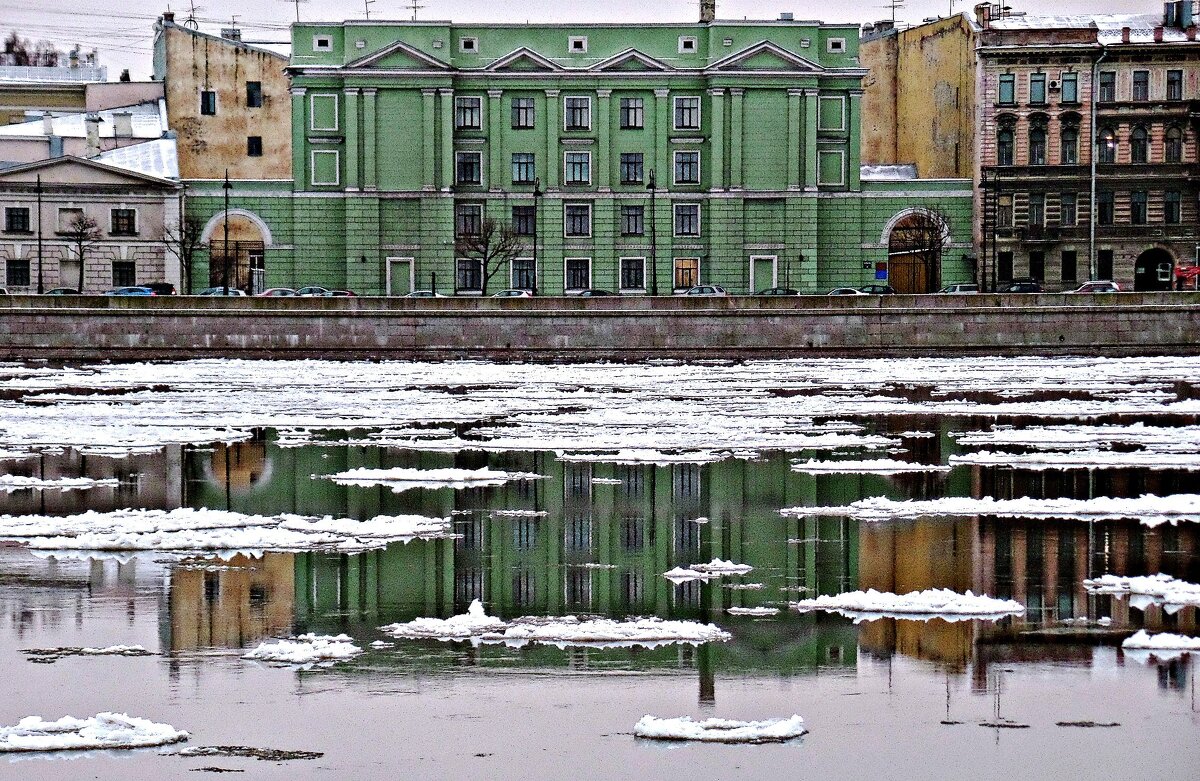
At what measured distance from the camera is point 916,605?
12.4 meters

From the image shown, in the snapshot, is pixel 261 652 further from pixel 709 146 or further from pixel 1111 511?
pixel 709 146

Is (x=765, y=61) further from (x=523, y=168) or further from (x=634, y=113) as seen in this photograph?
(x=523, y=168)

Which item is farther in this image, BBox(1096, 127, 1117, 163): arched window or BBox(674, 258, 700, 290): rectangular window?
BBox(1096, 127, 1117, 163): arched window

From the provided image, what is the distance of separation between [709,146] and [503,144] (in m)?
8.32

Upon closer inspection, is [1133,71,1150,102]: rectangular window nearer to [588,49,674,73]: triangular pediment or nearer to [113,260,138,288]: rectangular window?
[588,49,674,73]: triangular pediment

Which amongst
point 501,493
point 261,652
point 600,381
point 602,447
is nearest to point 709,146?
point 600,381

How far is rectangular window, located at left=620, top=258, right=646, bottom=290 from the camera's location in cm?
7638

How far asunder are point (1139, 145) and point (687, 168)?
18.6 m

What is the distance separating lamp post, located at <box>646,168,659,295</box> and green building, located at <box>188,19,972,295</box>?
0.23m

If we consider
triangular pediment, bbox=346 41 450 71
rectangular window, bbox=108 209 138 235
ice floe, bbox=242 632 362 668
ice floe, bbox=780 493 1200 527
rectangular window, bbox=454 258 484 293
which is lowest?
ice floe, bbox=242 632 362 668

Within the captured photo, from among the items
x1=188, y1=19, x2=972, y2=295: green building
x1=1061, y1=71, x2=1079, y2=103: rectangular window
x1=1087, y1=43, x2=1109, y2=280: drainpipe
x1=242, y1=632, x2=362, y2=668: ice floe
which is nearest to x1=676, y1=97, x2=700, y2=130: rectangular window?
x1=188, y1=19, x2=972, y2=295: green building

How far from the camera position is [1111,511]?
666 inches

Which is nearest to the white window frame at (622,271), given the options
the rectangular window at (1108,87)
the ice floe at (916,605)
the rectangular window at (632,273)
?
the rectangular window at (632,273)

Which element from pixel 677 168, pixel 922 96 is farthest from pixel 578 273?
pixel 922 96
